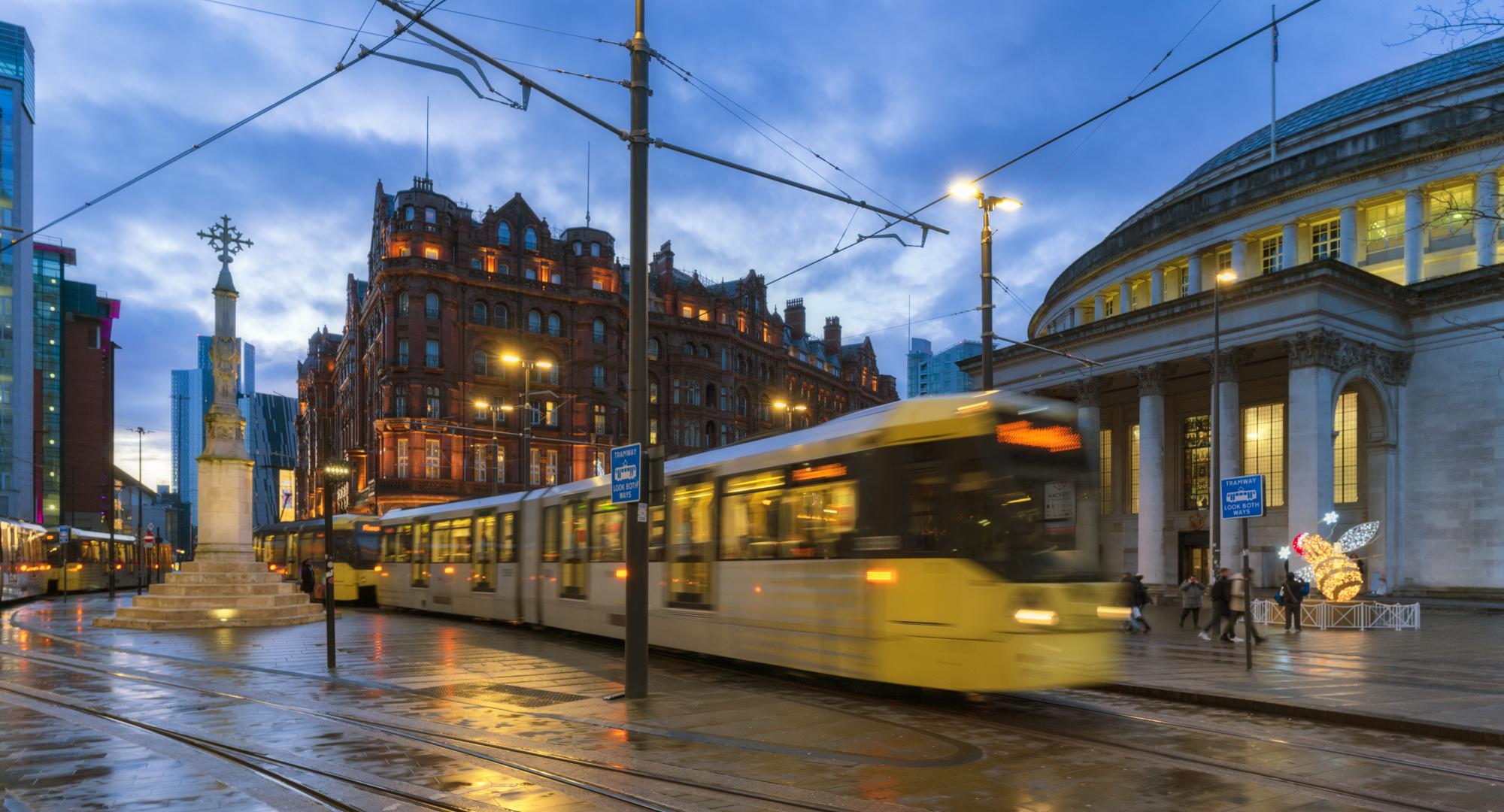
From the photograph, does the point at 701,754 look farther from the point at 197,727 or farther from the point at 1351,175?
the point at 1351,175

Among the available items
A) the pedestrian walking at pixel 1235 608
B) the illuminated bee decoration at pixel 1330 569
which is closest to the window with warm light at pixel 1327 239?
the illuminated bee decoration at pixel 1330 569

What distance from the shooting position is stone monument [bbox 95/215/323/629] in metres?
25.5

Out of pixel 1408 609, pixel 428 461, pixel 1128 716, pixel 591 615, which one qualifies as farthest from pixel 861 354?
pixel 1128 716

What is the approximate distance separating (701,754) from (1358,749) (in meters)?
6.16

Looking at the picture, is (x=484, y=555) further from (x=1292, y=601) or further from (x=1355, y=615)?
(x=1355, y=615)

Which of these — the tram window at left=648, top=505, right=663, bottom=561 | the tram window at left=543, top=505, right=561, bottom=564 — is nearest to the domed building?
the tram window at left=543, top=505, right=561, bottom=564

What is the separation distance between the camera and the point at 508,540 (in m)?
24.0

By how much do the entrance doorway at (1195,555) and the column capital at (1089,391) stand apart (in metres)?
7.07

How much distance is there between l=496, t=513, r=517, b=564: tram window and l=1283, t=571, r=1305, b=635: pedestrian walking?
724 inches

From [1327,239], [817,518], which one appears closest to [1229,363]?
[1327,239]

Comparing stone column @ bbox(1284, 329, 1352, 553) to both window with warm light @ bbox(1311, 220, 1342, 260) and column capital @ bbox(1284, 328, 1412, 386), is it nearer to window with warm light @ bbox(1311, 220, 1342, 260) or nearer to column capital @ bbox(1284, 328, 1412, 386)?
column capital @ bbox(1284, 328, 1412, 386)

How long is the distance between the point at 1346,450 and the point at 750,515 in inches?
1408

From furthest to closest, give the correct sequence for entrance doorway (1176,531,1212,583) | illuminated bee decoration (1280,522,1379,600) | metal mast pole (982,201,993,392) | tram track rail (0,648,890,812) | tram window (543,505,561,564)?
entrance doorway (1176,531,1212,583) < illuminated bee decoration (1280,522,1379,600) < tram window (543,505,561,564) < metal mast pole (982,201,993,392) < tram track rail (0,648,890,812)

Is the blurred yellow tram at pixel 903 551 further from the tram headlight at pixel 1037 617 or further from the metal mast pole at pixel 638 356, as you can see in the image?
the metal mast pole at pixel 638 356
